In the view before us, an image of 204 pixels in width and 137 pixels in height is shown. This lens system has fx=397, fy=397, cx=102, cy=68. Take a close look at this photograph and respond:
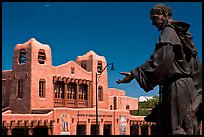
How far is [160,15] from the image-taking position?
470 centimetres

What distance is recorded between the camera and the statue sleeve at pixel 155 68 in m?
4.35

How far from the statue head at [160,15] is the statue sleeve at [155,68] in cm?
37

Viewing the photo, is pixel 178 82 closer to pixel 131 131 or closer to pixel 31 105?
pixel 31 105

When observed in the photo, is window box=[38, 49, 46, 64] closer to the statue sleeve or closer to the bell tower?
the bell tower

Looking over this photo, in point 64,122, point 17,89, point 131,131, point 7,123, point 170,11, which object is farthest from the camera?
point 131,131

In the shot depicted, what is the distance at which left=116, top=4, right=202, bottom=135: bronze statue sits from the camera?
4.36 m

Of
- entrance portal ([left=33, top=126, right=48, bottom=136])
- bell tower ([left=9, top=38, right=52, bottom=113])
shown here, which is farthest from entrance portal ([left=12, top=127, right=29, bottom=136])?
bell tower ([left=9, top=38, right=52, bottom=113])

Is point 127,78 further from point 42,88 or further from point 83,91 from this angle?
point 83,91

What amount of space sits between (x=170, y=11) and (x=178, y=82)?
895 mm

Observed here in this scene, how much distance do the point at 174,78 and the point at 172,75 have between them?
60 millimetres

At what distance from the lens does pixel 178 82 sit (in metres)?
4.46

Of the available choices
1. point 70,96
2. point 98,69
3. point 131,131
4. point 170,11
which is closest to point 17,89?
point 70,96

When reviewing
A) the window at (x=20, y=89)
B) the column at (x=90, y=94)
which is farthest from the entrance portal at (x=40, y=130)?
the column at (x=90, y=94)

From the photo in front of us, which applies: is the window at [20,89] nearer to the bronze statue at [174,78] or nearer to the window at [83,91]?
the window at [83,91]
